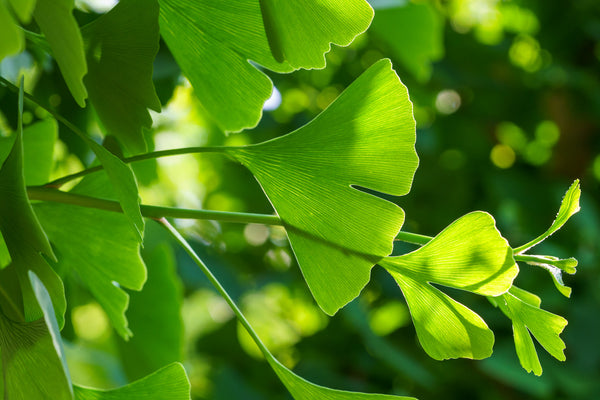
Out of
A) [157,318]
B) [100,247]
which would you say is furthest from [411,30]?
[100,247]

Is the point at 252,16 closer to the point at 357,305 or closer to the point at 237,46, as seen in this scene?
the point at 237,46

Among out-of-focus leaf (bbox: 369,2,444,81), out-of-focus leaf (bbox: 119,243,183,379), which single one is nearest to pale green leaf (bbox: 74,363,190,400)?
out-of-focus leaf (bbox: 119,243,183,379)

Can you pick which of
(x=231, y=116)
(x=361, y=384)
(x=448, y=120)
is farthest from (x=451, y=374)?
(x=231, y=116)

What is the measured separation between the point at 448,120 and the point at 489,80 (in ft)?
0.31

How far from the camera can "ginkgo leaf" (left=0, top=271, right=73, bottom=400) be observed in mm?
160

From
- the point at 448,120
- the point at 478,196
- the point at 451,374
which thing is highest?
the point at 448,120

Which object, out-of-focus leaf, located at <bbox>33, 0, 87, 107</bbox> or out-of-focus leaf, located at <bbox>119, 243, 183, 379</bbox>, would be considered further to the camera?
out-of-focus leaf, located at <bbox>119, 243, 183, 379</bbox>

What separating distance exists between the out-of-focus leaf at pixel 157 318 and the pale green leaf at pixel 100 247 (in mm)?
178

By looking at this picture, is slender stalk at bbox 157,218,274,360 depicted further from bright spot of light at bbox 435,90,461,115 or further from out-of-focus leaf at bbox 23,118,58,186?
bright spot of light at bbox 435,90,461,115

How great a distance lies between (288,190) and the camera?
22 cm

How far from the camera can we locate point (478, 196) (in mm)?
1112

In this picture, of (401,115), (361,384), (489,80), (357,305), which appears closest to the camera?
(401,115)

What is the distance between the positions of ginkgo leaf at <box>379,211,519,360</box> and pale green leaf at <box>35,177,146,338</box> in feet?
0.36

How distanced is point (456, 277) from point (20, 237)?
125mm
